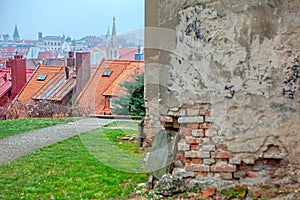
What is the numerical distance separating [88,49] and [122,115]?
4.85 ft

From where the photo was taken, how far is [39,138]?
4918 millimetres

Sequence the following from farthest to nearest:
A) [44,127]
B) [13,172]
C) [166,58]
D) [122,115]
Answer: [122,115], [44,127], [13,172], [166,58]

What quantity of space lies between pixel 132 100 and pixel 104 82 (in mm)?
642

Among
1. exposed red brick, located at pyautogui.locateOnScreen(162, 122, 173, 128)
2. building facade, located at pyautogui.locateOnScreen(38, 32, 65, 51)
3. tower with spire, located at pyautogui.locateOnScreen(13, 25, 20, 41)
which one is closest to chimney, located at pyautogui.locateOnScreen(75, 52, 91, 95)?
building facade, located at pyautogui.locateOnScreen(38, 32, 65, 51)

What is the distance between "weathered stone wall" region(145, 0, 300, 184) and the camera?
2.62m

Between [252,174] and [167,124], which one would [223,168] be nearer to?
[252,174]

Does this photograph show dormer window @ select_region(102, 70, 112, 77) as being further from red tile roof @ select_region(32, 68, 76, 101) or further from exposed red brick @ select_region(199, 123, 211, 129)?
exposed red brick @ select_region(199, 123, 211, 129)

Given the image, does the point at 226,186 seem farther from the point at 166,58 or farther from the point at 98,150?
the point at 98,150

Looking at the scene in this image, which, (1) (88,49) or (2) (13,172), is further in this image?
(1) (88,49)

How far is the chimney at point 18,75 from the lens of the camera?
6821mm

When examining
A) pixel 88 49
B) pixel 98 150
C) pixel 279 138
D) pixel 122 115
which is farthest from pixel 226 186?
pixel 122 115

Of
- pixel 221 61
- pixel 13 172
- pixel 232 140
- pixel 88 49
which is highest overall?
pixel 88 49

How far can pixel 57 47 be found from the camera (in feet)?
17.5

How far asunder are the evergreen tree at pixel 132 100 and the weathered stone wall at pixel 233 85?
10.1 feet
